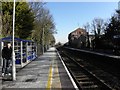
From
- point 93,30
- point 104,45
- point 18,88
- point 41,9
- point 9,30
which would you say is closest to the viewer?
point 18,88

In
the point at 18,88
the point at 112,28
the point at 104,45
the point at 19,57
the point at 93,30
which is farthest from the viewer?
the point at 93,30

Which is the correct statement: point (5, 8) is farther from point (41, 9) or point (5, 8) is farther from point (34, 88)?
point (34, 88)

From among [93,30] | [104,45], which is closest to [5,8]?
[104,45]

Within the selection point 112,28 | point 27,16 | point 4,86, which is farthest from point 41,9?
point 4,86

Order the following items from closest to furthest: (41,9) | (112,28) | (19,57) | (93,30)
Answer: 1. (19,57)
2. (41,9)
3. (112,28)
4. (93,30)

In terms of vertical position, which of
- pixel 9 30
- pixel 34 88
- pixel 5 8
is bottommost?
pixel 34 88

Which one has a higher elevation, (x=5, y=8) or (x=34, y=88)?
(x=5, y=8)

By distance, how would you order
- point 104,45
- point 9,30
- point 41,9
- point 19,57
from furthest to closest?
point 104,45, point 41,9, point 9,30, point 19,57

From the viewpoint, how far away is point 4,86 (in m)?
11.8

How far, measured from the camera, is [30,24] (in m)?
41.2

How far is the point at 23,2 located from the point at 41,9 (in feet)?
59.2

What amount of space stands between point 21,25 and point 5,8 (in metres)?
3.20

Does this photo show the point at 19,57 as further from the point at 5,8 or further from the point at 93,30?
the point at 93,30

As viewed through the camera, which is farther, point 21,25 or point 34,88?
point 21,25
